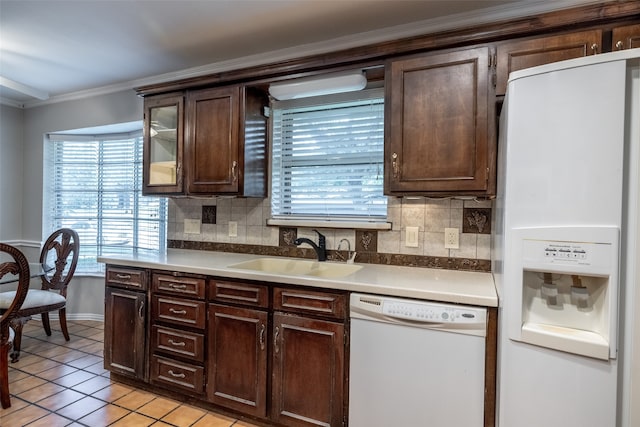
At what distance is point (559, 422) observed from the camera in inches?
48.4

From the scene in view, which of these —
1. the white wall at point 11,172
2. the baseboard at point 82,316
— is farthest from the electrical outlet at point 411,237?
the white wall at point 11,172

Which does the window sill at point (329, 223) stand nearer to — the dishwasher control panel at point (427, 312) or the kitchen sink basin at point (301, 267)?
the kitchen sink basin at point (301, 267)

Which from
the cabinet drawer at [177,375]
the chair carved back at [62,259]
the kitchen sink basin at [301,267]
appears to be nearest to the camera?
the cabinet drawer at [177,375]

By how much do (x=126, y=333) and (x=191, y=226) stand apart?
0.97 m

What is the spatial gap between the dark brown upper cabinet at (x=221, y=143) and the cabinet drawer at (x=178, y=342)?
0.96 metres

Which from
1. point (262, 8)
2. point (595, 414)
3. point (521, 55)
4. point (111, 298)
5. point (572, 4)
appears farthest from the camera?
point (111, 298)

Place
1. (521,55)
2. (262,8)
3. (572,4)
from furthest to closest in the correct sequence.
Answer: (262,8)
(572,4)
(521,55)

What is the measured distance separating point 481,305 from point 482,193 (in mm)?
585

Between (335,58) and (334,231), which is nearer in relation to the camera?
(335,58)

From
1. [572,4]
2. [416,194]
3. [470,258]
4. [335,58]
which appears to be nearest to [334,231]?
[416,194]

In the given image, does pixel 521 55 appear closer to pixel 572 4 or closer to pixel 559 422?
pixel 572 4

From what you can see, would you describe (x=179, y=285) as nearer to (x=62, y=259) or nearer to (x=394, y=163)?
(x=394, y=163)

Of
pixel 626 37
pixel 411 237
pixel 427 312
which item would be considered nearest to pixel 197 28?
pixel 411 237

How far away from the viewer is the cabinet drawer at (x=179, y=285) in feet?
6.99
